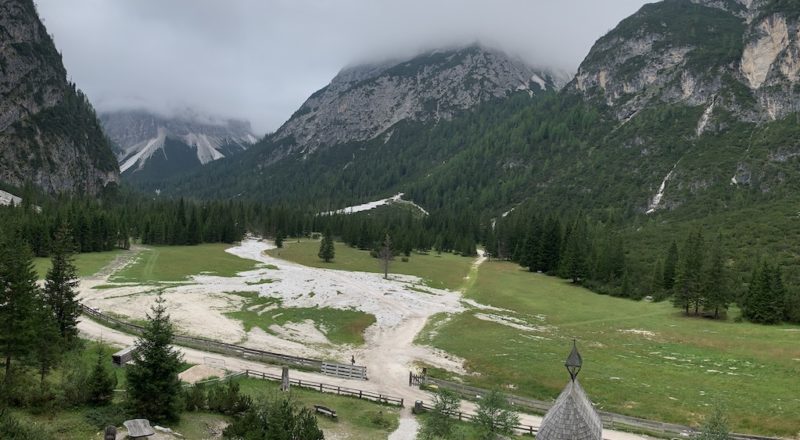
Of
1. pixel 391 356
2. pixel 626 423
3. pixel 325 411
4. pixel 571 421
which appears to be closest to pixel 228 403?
pixel 325 411

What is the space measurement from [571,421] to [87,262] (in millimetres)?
117351

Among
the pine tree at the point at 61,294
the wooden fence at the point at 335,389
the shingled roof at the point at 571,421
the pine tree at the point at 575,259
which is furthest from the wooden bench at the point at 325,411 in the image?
the pine tree at the point at 575,259

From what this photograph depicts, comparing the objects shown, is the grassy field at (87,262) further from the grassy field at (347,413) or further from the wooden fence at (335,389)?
the grassy field at (347,413)

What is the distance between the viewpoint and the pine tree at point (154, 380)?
3192 cm

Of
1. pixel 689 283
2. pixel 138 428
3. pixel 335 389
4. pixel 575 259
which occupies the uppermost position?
pixel 575 259

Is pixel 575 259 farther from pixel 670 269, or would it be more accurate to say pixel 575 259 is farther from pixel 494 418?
pixel 494 418

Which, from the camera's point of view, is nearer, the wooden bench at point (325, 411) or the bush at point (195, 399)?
the bush at point (195, 399)

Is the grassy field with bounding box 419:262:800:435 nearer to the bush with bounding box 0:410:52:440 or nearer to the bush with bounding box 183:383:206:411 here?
the bush with bounding box 183:383:206:411

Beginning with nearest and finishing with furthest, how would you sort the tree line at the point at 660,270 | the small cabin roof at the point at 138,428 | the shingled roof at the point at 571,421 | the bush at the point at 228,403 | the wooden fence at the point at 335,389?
the shingled roof at the point at 571,421 < the small cabin roof at the point at 138,428 < the bush at the point at 228,403 < the wooden fence at the point at 335,389 < the tree line at the point at 660,270

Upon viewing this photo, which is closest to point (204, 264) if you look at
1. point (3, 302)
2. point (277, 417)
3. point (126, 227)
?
point (126, 227)

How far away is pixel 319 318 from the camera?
7169cm

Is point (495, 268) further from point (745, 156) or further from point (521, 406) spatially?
point (745, 156)

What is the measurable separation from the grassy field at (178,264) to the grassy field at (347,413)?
189 feet

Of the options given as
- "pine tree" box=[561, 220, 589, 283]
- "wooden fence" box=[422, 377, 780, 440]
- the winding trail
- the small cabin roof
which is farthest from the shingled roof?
"pine tree" box=[561, 220, 589, 283]
